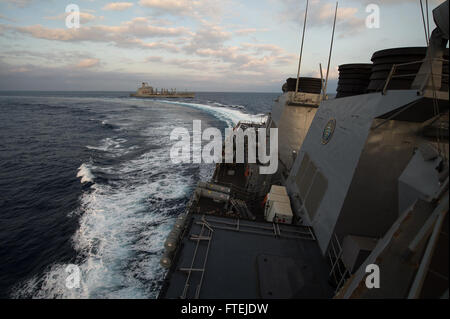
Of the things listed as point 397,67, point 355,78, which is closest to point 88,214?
point 355,78

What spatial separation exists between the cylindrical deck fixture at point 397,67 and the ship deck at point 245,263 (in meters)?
6.59

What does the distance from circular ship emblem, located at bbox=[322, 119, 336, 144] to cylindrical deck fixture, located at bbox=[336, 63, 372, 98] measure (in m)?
2.91

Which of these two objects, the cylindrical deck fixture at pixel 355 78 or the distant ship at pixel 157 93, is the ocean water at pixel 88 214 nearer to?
the cylindrical deck fixture at pixel 355 78

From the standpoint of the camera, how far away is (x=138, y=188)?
872 inches

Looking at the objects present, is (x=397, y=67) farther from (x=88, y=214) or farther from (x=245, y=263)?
(x=88, y=214)

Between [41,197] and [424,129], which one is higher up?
[424,129]

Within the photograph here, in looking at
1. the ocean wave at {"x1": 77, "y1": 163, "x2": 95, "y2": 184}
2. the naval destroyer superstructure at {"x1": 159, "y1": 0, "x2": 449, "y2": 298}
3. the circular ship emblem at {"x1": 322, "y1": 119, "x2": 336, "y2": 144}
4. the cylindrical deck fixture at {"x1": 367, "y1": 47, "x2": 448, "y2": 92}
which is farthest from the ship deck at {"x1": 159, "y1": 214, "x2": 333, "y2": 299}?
the ocean wave at {"x1": 77, "y1": 163, "x2": 95, "y2": 184}

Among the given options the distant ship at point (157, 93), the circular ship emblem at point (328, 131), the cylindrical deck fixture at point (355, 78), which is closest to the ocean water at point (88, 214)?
the circular ship emblem at point (328, 131)

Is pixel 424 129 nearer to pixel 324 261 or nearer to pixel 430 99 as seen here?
pixel 430 99

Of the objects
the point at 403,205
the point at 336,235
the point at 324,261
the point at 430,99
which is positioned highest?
the point at 430,99

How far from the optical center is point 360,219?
24.3ft
